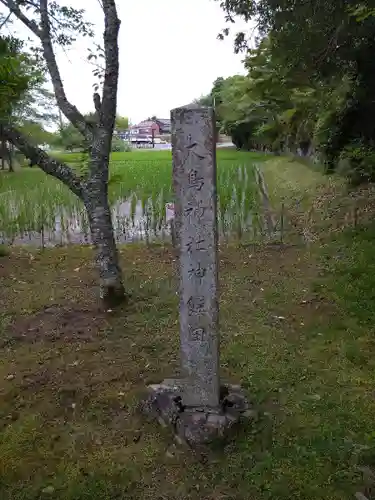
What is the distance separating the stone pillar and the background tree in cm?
210

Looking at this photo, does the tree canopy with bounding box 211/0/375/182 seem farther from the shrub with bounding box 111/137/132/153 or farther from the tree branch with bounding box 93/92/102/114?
the shrub with bounding box 111/137/132/153

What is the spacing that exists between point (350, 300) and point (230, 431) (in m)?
2.56

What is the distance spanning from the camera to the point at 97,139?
473cm

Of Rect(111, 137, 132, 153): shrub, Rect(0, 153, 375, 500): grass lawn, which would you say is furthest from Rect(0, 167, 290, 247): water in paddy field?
Rect(111, 137, 132, 153): shrub

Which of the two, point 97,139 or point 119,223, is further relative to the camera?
point 119,223

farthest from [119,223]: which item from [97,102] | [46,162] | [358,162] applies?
[358,162]

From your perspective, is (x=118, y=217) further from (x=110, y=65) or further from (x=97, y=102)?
(x=110, y=65)

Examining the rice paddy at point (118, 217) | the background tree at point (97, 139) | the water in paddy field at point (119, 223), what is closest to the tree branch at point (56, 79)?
the background tree at point (97, 139)

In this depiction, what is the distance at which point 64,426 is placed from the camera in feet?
10.3

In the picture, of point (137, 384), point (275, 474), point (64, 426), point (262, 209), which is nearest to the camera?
point (275, 474)

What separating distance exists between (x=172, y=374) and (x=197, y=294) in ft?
3.92

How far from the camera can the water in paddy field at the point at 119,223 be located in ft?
26.9

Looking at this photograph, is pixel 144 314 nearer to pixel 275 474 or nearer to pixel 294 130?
pixel 275 474

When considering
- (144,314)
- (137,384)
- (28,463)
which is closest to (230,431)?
(137,384)
